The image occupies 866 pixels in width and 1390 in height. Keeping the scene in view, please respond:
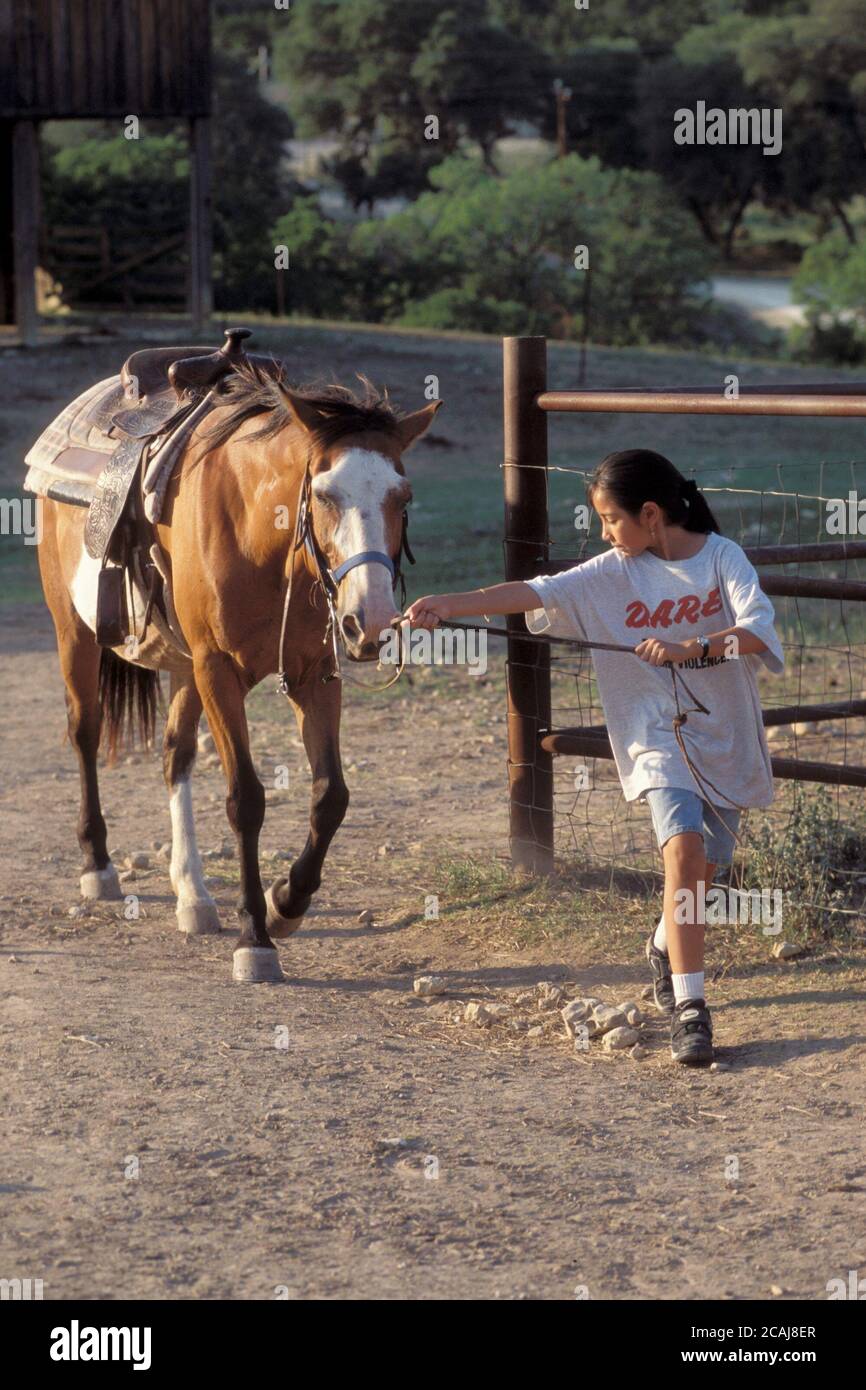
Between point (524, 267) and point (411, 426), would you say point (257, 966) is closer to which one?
point (411, 426)

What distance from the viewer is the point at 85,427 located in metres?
6.18

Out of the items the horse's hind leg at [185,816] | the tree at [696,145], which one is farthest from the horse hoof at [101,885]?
the tree at [696,145]

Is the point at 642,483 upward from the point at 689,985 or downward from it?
upward

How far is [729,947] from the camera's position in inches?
204

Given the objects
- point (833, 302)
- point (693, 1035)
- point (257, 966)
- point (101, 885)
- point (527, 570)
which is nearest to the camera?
point (693, 1035)

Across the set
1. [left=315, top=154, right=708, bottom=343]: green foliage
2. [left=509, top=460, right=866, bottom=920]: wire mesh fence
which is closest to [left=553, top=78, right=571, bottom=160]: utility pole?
[left=315, top=154, right=708, bottom=343]: green foliage

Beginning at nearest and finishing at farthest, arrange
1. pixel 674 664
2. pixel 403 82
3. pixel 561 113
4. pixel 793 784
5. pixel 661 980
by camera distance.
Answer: pixel 674 664 < pixel 661 980 < pixel 793 784 < pixel 561 113 < pixel 403 82

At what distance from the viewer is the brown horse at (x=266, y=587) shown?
4.38 metres

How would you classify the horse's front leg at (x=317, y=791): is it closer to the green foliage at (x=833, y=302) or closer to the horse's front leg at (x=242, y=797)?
the horse's front leg at (x=242, y=797)

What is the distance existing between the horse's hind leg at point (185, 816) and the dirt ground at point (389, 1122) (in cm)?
10

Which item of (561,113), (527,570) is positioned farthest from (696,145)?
(527,570)

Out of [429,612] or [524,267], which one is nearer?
[429,612]

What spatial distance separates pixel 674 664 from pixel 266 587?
133 centimetres

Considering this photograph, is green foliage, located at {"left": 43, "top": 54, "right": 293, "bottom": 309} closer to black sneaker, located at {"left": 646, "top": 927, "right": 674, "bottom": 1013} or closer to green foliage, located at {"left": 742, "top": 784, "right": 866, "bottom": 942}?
green foliage, located at {"left": 742, "top": 784, "right": 866, "bottom": 942}
